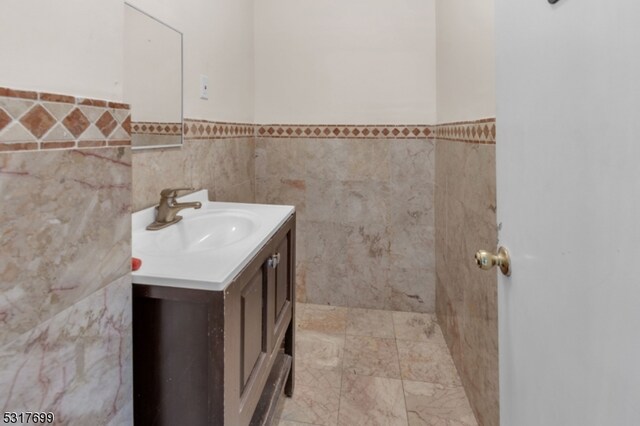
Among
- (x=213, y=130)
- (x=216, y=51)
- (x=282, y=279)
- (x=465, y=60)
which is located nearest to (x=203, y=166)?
(x=213, y=130)

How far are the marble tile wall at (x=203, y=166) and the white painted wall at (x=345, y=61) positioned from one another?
42 centimetres

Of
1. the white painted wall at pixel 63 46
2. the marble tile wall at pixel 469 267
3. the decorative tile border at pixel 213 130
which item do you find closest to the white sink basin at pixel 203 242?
the decorative tile border at pixel 213 130

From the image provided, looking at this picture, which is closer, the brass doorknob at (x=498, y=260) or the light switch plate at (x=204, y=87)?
the brass doorknob at (x=498, y=260)

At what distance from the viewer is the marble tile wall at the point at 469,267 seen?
134 cm

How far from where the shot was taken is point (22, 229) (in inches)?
21.2

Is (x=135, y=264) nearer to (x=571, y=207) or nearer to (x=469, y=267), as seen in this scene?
(x=571, y=207)

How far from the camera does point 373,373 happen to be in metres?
1.85

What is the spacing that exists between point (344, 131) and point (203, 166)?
3.44 ft

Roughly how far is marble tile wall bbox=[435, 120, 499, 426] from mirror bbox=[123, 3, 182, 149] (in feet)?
4.19

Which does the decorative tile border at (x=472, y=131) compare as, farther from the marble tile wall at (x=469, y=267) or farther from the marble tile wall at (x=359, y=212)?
the marble tile wall at (x=359, y=212)

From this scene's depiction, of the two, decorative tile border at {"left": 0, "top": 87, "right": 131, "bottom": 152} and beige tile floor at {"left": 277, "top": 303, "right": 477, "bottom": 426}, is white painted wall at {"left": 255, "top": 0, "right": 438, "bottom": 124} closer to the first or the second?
beige tile floor at {"left": 277, "top": 303, "right": 477, "bottom": 426}

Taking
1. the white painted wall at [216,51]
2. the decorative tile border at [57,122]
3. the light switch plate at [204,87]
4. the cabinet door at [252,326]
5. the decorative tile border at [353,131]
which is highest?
the white painted wall at [216,51]

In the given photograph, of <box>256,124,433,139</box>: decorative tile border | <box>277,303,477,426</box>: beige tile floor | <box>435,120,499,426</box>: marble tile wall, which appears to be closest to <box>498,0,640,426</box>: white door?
<box>435,120,499,426</box>: marble tile wall

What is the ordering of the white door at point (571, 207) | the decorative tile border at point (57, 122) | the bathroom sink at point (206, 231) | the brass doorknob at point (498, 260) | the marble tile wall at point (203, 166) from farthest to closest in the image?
the marble tile wall at point (203, 166) < the bathroom sink at point (206, 231) < the brass doorknob at point (498, 260) < the decorative tile border at point (57, 122) < the white door at point (571, 207)
